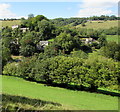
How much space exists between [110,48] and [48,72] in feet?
108

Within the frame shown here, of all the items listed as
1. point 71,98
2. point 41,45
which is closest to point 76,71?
point 71,98

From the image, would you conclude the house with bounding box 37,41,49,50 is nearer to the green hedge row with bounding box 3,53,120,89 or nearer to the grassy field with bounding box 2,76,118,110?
the green hedge row with bounding box 3,53,120,89

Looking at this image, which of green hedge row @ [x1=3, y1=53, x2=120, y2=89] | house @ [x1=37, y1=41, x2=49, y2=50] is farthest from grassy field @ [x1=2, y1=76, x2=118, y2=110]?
house @ [x1=37, y1=41, x2=49, y2=50]

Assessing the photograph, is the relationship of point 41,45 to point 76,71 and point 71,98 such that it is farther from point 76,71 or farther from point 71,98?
point 71,98

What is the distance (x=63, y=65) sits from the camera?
2938 cm

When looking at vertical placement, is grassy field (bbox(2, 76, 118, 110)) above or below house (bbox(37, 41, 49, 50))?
below

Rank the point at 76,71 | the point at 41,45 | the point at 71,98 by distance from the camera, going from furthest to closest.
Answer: the point at 41,45 < the point at 76,71 < the point at 71,98

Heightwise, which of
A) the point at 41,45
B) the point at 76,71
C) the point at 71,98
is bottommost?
the point at 71,98

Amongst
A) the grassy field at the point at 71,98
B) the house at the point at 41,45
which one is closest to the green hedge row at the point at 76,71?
the grassy field at the point at 71,98

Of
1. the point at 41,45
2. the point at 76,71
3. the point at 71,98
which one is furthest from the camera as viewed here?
the point at 41,45

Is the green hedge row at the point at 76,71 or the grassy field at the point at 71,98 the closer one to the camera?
the grassy field at the point at 71,98

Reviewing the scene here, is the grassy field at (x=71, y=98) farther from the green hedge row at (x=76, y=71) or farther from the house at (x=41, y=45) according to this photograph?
the house at (x=41, y=45)

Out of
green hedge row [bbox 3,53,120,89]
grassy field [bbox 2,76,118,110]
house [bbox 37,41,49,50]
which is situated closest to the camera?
grassy field [bbox 2,76,118,110]

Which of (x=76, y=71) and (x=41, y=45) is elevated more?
(x=41, y=45)
